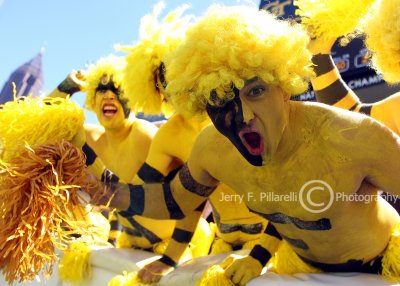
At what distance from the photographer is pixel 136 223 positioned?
240 centimetres

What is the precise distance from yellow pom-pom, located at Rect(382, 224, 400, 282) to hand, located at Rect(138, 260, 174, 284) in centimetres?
93

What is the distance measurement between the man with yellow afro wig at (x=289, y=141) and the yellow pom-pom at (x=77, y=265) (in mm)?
1202

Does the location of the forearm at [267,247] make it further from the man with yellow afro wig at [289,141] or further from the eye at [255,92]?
the eye at [255,92]

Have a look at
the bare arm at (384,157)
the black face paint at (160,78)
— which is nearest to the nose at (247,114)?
the bare arm at (384,157)

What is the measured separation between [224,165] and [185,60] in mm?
417

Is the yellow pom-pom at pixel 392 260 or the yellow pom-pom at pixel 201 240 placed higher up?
the yellow pom-pom at pixel 392 260

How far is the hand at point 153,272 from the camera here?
1.76 meters

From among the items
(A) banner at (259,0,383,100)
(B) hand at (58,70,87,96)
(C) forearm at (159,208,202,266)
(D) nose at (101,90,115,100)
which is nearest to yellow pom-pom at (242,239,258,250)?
(C) forearm at (159,208,202,266)

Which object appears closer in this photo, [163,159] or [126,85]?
[163,159]

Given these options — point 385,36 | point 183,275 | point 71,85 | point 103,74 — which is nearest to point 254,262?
point 183,275

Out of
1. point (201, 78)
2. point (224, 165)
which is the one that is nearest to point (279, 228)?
point (224, 165)

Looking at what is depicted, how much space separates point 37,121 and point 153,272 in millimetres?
1392

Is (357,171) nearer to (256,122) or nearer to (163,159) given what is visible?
(256,122)

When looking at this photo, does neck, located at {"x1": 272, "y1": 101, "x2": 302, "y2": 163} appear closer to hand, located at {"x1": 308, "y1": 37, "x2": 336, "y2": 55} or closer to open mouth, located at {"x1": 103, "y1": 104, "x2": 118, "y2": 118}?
hand, located at {"x1": 308, "y1": 37, "x2": 336, "y2": 55}
